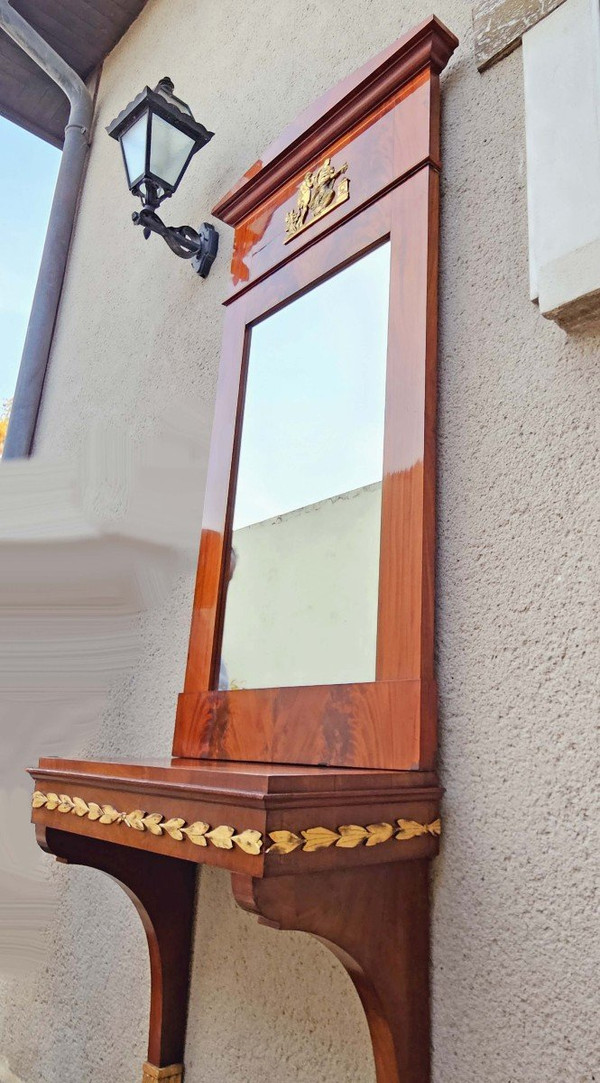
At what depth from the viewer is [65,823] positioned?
45.2 inches

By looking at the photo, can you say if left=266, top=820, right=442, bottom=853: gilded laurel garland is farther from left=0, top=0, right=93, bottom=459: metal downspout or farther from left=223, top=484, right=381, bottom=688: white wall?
left=0, top=0, right=93, bottom=459: metal downspout

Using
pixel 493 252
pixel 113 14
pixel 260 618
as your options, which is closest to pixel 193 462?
pixel 260 618

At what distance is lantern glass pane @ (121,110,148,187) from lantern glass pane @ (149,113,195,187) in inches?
1.0

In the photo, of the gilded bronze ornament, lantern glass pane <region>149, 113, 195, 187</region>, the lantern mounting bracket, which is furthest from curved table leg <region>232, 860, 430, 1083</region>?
lantern glass pane <region>149, 113, 195, 187</region>

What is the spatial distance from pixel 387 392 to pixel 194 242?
3.50 ft

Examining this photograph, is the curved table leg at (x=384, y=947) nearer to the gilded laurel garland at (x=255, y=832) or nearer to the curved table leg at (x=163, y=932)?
the gilded laurel garland at (x=255, y=832)

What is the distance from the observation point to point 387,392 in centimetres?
124

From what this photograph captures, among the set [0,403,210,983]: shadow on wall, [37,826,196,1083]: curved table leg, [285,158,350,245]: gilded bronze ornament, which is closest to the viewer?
[37,826,196,1083]: curved table leg

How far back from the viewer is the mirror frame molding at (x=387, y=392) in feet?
3.54

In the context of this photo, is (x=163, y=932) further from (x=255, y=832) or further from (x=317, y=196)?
(x=317, y=196)

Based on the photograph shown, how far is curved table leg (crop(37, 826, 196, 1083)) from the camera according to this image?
1.31 metres

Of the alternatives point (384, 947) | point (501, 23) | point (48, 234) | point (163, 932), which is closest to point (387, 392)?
point (501, 23)

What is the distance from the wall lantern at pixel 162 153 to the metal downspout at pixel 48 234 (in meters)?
0.99

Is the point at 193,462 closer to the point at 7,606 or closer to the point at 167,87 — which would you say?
the point at 7,606
